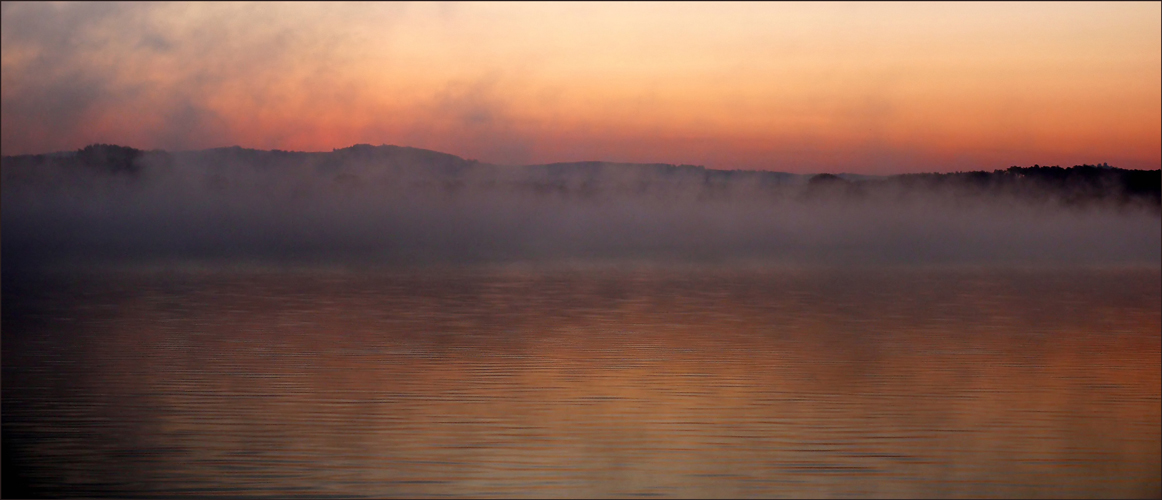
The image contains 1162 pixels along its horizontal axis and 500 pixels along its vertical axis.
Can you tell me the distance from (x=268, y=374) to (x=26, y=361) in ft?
12.8

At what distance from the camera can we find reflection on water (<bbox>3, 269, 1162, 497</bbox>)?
7.93m

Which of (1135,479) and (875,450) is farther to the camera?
(875,450)

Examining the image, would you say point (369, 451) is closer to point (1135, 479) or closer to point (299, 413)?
point (299, 413)

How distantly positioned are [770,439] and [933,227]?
110 m

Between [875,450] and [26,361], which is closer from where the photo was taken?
[875,450]

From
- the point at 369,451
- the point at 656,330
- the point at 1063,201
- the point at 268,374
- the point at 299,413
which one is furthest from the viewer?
the point at 1063,201

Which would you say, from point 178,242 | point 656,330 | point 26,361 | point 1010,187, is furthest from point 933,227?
point 26,361

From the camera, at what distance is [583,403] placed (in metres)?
10.7

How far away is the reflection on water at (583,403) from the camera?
7.93 meters

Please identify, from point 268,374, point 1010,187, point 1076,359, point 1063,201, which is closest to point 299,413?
point 268,374

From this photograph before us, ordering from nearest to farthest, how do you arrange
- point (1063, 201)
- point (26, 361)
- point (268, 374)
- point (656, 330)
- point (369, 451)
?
1. point (369, 451)
2. point (268, 374)
3. point (26, 361)
4. point (656, 330)
5. point (1063, 201)

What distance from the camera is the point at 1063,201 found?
102m

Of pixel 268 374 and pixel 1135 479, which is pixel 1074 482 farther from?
pixel 268 374

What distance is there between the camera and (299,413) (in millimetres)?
10242
